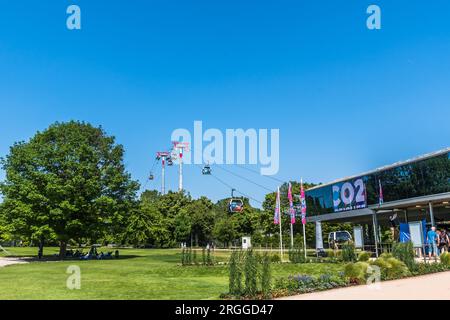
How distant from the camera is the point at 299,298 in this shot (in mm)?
10688

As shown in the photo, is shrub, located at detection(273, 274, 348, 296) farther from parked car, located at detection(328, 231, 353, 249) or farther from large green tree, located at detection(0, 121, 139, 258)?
parked car, located at detection(328, 231, 353, 249)

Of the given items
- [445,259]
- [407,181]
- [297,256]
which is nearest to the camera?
[445,259]

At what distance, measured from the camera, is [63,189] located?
3406 cm

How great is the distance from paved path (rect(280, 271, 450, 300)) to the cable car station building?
57.3 feet

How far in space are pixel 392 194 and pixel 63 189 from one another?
1069 inches

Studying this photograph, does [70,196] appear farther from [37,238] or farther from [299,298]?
[299,298]

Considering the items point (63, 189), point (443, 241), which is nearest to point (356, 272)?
point (443, 241)

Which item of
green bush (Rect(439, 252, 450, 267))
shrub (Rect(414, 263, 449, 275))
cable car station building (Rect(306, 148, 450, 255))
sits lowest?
shrub (Rect(414, 263, 449, 275))

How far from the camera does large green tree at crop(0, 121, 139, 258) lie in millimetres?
34244

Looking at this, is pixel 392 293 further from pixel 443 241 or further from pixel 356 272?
pixel 443 241

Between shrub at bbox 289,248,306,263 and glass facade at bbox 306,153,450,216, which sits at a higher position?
glass facade at bbox 306,153,450,216

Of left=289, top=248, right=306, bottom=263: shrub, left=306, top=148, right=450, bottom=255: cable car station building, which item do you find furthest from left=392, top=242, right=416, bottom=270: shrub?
left=306, top=148, right=450, bottom=255: cable car station building

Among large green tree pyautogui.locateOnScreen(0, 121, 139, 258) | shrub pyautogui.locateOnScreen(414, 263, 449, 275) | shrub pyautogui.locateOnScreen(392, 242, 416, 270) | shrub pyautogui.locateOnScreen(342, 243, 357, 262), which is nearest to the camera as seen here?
shrub pyautogui.locateOnScreen(414, 263, 449, 275)
